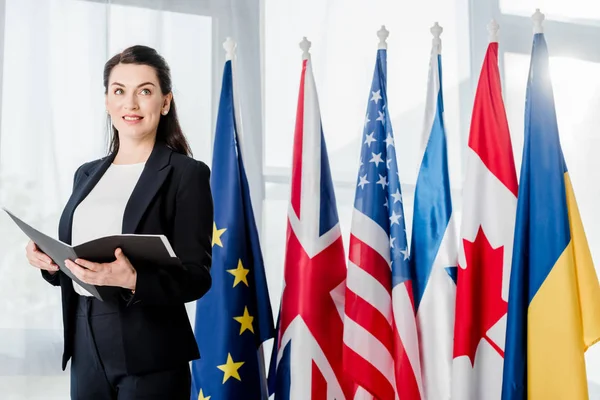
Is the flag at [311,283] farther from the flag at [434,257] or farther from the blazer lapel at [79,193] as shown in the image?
the blazer lapel at [79,193]

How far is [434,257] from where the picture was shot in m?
1.95

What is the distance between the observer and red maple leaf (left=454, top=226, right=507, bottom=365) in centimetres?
185

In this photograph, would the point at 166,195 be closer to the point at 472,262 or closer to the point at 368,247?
the point at 368,247

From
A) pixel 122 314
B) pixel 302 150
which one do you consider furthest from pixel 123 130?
pixel 302 150

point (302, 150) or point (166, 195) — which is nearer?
point (166, 195)

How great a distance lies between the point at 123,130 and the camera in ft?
4.91

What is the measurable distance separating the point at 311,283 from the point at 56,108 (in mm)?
992

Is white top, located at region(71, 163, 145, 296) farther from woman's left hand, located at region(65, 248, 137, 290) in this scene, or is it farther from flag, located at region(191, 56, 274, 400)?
flag, located at region(191, 56, 274, 400)

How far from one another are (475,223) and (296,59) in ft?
3.07

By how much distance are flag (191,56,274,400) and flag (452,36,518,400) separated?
0.54 metres

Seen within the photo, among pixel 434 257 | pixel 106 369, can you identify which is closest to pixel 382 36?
pixel 434 257

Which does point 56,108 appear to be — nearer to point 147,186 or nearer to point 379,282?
point 147,186

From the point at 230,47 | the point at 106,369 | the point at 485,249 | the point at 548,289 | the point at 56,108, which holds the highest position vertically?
the point at 230,47

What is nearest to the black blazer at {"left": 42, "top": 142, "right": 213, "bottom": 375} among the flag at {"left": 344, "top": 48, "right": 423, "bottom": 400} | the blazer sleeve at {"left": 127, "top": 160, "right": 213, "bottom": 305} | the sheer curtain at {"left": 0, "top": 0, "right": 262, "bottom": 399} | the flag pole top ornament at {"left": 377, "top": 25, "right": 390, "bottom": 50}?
the blazer sleeve at {"left": 127, "top": 160, "right": 213, "bottom": 305}
